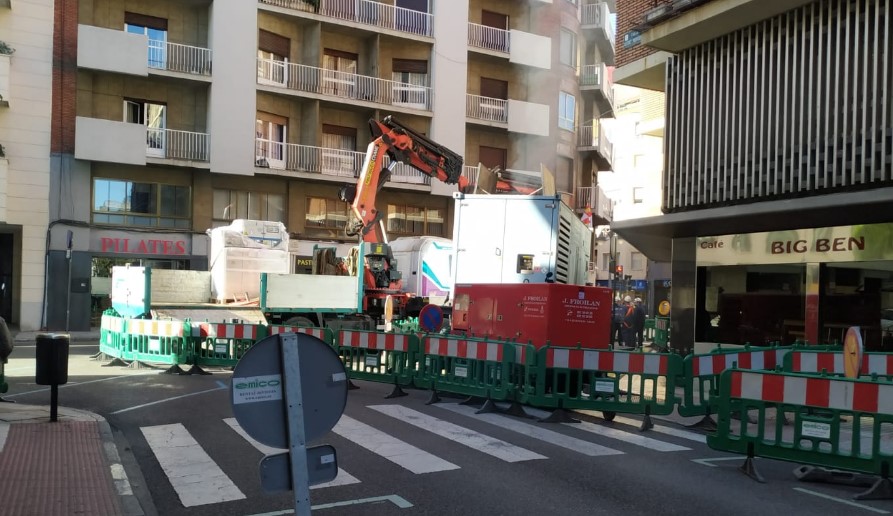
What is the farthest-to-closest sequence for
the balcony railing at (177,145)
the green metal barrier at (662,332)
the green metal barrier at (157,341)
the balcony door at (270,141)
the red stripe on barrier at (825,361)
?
1. the balcony door at (270,141)
2. the balcony railing at (177,145)
3. the green metal barrier at (662,332)
4. the green metal barrier at (157,341)
5. the red stripe on barrier at (825,361)

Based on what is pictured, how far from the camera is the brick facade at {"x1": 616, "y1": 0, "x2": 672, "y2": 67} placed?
16.7m

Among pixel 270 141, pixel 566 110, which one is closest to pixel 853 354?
pixel 270 141

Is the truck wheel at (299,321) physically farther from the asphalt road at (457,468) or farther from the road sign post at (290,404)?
the road sign post at (290,404)

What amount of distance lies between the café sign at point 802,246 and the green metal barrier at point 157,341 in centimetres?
1052

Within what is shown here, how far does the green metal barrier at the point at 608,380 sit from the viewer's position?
29.3ft

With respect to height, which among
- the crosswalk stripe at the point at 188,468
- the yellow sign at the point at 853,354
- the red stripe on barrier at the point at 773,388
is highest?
the yellow sign at the point at 853,354

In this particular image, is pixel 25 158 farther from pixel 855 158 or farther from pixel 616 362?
pixel 855 158

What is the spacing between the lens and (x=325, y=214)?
2914 cm

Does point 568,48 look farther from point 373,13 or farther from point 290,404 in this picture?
point 290,404

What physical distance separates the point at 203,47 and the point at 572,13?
17.3 m

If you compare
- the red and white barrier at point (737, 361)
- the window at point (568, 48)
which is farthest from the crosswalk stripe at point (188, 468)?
the window at point (568, 48)

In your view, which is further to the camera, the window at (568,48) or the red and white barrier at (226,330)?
the window at (568,48)

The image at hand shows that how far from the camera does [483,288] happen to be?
11.5 m

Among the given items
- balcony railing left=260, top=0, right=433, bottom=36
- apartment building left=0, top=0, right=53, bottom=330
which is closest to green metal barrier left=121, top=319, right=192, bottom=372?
apartment building left=0, top=0, right=53, bottom=330
